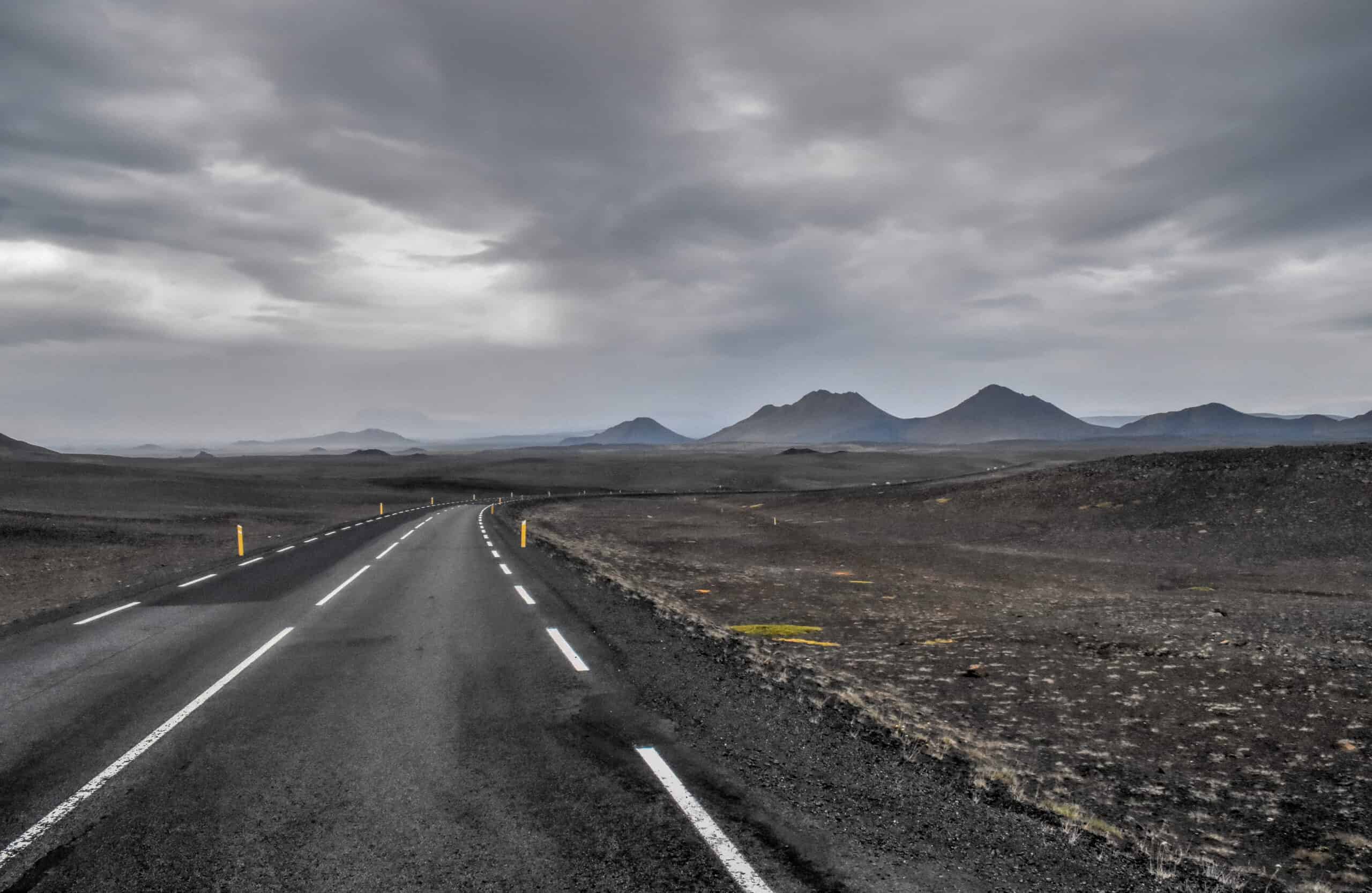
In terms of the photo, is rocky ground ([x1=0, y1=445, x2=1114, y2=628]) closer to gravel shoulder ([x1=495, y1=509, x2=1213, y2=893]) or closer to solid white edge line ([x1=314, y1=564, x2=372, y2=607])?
solid white edge line ([x1=314, y1=564, x2=372, y2=607])

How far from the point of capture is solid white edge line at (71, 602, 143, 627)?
12.0 meters

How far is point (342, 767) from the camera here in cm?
595

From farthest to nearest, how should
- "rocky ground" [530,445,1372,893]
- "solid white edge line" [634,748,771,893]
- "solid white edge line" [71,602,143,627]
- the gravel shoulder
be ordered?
"solid white edge line" [71,602,143,627], "rocky ground" [530,445,1372,893], the gravel shoulder, "solid white edge line" [634,748,771,893]

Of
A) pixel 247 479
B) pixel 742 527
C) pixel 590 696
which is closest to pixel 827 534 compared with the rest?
pixel 742 527

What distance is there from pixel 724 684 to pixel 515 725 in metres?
2.68

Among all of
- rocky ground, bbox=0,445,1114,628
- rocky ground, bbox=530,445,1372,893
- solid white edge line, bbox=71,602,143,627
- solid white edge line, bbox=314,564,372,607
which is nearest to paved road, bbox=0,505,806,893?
solid white edge line, bbox=71,602,143,627

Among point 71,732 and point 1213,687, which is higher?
point 71,732

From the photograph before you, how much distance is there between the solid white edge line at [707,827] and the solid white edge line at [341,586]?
34.1ft

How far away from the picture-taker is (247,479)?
8050 centimetres

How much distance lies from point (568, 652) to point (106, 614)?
32.0ft

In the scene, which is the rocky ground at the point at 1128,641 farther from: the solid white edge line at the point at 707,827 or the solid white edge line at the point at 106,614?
the solid white edge line at the point at 106,614

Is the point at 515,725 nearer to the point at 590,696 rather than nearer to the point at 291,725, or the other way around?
the point at 590,696

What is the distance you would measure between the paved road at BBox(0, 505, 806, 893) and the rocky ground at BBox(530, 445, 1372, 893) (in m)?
2.99

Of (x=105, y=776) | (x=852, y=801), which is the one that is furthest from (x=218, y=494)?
(x=852, y=801)
